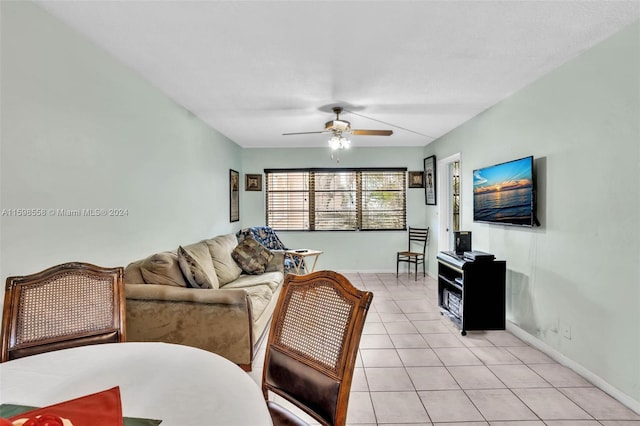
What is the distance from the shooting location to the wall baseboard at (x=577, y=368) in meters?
2.20

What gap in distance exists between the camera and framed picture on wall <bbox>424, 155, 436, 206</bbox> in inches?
233

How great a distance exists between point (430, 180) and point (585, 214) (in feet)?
11.8

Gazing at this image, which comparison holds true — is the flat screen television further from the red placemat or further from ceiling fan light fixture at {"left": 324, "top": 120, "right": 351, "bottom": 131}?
the red placemat

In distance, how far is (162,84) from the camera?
3.11 metres

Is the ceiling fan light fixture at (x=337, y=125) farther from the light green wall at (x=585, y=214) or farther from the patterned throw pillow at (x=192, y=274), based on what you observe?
the patterned throw pillow at (x=192, y=274)

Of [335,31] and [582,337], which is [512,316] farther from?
[335,31]

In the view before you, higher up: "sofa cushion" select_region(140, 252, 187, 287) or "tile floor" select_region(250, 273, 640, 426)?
"sofa cushion" select_region(140, 252, 187, 287)

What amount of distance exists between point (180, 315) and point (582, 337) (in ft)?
10.1

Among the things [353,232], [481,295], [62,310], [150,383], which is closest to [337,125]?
[481,295]

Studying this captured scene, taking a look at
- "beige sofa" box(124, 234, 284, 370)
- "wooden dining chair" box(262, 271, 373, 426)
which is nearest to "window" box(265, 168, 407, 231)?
"beige sofa" box(124, 234, 284, 370)

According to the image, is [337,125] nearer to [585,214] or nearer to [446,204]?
[585,214]

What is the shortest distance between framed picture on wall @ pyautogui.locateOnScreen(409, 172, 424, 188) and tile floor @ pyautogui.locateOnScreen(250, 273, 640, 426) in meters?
3.33

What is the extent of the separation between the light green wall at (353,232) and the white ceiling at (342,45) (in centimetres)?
268

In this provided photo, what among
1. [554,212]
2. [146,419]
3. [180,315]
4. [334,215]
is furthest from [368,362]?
[334,215]
